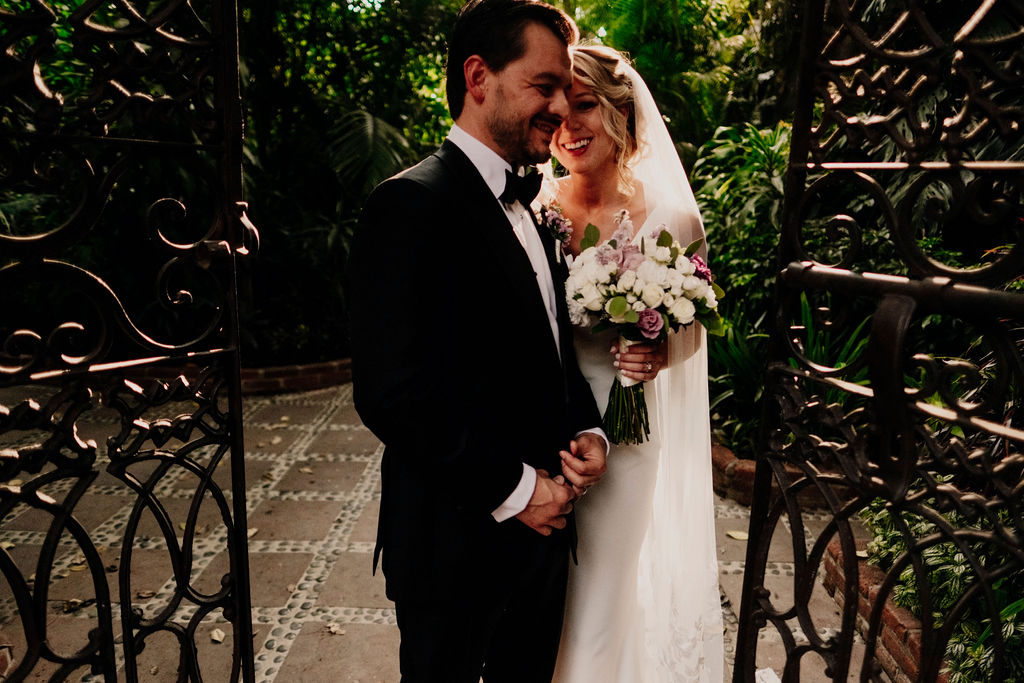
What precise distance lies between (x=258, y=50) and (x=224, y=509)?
225 inches

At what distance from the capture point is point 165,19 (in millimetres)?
1482

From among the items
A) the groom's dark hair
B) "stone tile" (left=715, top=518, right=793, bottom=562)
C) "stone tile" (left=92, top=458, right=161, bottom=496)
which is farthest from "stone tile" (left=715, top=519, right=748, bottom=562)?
A: "stone tile" (left=92, top=458, right=161, bottom=496)

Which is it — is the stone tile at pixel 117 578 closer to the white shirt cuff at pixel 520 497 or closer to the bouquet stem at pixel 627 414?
the white shirt cuff at pixel 520 497

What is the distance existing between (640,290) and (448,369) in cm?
62

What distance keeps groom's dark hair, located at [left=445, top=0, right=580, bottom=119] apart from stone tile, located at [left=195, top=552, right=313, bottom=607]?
8.49 ft

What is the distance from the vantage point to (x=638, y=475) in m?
2.18

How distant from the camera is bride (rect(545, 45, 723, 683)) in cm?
213

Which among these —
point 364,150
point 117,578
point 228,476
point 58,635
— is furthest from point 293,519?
point 364,150

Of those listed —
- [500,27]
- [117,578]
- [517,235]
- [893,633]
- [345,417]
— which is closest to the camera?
[500,27]

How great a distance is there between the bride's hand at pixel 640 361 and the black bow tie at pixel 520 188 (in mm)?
559

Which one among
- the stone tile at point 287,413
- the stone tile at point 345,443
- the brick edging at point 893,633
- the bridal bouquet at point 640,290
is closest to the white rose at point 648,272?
the bridal bouquet at point 640,290

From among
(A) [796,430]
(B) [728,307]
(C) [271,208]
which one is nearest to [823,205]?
(B) [728,307]

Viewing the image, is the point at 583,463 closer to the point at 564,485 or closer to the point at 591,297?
the point at 564,485

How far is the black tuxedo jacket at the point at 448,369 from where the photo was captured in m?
1.48
